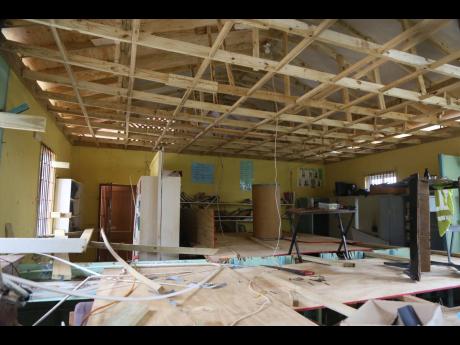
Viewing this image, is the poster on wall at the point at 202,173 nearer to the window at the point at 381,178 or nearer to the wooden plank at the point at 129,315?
the window at the point at 381,178

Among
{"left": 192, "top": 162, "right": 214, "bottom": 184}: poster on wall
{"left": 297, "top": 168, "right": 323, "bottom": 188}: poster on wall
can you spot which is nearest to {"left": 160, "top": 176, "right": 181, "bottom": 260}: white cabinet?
{"left": 192, "top": 162, "right": 214, "bottom": 184}: poster on wall

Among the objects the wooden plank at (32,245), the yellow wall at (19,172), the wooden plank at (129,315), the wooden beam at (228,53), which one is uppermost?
the wooden beam at (228,53)

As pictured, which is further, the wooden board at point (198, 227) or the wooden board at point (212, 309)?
the wooden board at point (198, 227)

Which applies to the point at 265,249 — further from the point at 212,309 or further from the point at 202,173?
the point at 202,173

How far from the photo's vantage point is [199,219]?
16.5 ft

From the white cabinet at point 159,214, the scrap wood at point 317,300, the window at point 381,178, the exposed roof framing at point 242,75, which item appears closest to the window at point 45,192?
the exposed roof framing at point 242,75

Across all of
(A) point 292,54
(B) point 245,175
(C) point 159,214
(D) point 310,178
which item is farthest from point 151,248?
(D) point 310,178

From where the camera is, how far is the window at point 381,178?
23.3 feet

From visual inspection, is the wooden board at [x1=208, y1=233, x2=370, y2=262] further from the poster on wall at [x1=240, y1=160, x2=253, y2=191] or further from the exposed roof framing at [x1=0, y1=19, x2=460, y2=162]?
the poster on wall at [x1=240, y1=160, x2=253, y2=191]

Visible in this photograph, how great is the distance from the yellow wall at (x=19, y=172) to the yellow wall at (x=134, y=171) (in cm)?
279

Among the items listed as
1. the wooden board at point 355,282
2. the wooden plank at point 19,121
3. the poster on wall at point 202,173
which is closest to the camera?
the wooden board at point 355,282

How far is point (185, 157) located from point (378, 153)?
523 cm

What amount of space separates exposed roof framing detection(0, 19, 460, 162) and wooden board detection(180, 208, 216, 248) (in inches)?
63.4

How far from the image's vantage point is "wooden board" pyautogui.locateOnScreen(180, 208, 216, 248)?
4.61 metres
